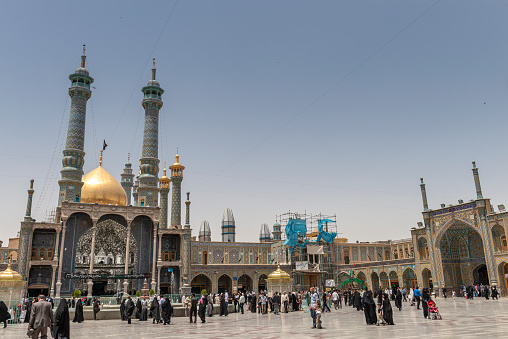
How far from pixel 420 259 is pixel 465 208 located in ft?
21.5

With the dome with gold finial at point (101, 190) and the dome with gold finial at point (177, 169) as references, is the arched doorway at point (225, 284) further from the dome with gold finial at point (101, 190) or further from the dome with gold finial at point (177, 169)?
the dome with gold finial at point (101, 190)

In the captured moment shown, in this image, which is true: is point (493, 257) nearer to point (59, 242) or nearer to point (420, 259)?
point (420, 259)

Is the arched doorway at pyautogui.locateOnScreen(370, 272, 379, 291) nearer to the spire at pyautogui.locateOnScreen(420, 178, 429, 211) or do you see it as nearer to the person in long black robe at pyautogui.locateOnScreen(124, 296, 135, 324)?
the spire at pyautogui.locateOnScreen(420, 178, 429, 211)

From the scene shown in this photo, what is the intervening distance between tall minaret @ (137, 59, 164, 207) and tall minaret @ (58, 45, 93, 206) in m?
5.98

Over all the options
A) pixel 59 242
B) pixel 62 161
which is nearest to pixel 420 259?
pixel 59 242

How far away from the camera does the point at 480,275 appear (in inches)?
1372

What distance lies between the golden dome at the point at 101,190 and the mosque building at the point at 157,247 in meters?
0.09

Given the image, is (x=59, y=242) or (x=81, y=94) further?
(x=81, y=94)

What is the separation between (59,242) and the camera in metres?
33.8

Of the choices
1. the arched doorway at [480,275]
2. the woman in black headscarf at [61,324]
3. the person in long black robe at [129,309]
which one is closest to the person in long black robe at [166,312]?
the person in long black robe at [129,309]

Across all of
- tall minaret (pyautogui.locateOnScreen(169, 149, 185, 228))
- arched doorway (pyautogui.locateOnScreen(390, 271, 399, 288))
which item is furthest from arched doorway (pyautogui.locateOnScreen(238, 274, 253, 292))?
arched doorway (pyautogui.locateOnScreen(390, 271, 399, 288))

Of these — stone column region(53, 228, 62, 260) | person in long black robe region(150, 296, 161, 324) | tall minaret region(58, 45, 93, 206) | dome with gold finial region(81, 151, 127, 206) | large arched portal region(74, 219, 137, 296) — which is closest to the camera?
person in long black robe region(150, 296, 161, 324)

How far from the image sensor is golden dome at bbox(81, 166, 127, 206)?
38.6 m

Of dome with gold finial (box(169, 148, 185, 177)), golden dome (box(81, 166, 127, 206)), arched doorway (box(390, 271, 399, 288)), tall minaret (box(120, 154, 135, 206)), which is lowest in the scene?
arched doorway (box(390, 271, 399, 288))
